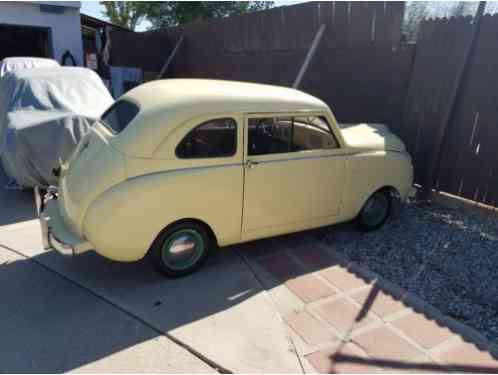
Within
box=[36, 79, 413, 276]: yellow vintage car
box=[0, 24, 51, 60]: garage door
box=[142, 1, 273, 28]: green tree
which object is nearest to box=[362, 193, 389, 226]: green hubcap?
box=[36, 79, 413, 276]: yellow vintage car

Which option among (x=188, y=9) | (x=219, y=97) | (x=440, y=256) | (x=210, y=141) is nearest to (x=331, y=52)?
(x=219, y=97)

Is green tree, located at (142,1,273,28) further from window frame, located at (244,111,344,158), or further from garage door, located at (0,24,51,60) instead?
window frame, located at (244,111,344,158)

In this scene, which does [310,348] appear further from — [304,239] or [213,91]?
[213,91]

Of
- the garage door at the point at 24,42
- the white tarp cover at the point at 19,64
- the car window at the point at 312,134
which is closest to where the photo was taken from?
the car window at the point at 312,134

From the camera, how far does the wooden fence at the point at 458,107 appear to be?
15.2 feet

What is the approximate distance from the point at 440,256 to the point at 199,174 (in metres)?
2.71

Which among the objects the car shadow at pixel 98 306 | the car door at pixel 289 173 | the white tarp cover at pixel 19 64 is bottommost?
the car shadow at pixel 98 306

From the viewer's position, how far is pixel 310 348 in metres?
2.71

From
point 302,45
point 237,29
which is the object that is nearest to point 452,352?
point 302,45

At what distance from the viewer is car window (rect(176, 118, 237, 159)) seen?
125 inches

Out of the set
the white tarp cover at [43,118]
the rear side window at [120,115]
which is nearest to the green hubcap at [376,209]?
the rear side window at [120,115]

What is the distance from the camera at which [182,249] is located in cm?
344

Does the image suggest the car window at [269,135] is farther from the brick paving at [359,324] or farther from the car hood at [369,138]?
the brick paving at [359,324]

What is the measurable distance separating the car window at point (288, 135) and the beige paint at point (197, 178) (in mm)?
82
